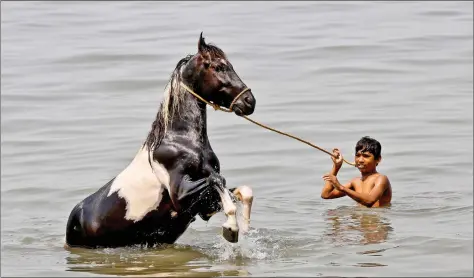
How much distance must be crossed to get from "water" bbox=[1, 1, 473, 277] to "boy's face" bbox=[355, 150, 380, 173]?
1.31ft

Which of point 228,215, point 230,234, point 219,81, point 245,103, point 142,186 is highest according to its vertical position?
point 219,81

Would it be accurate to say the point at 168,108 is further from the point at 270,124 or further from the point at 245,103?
the point at 270,124

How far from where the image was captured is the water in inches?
356

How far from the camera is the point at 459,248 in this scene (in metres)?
9.11

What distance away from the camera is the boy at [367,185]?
1096cm

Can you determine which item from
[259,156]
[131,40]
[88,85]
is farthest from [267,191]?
[131,40]

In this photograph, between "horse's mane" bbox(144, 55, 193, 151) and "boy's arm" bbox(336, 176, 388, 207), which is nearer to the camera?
"horse's mane" bbox(144, 55, 193, 151)

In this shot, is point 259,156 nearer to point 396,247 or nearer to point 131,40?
point 396,247

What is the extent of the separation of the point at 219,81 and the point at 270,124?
661cm

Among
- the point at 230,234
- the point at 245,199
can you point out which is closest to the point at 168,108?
the point at 245,199

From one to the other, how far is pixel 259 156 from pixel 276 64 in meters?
5.39

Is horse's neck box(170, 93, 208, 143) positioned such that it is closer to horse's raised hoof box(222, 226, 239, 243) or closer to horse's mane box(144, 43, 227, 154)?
horse's mane box(144, 43, 227, 154)

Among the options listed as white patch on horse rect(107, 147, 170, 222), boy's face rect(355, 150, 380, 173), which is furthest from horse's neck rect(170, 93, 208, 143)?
boy's face rect(355, 150, 380, 173)

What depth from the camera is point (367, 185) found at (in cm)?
1109
